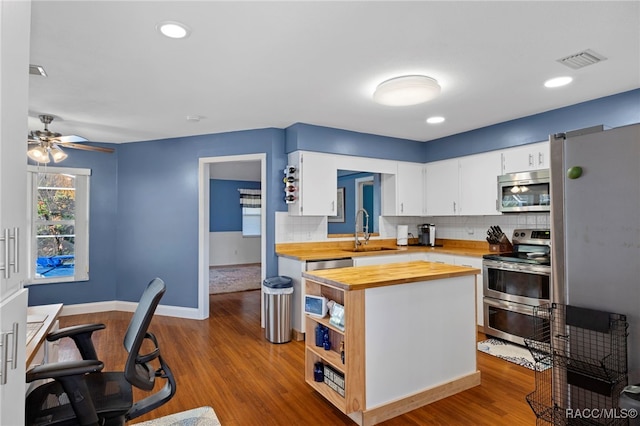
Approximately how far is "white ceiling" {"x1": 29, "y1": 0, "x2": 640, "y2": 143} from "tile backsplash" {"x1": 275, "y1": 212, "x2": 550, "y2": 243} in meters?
1.23

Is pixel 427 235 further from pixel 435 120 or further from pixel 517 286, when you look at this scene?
pixel 435 120

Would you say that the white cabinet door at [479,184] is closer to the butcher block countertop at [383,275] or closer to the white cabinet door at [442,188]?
the white cabinet door at [442,188]

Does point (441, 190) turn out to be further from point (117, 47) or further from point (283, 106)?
point (117, 47)

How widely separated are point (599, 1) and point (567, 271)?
1419 mm

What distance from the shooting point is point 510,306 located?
11.6ft

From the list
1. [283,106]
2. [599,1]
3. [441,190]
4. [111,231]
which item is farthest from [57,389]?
[441,190]

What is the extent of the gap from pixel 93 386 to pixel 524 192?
413cm

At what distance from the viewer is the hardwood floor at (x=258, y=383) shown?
2.29 m

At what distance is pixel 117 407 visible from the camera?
157 centimetres

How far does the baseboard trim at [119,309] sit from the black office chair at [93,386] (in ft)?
9.21

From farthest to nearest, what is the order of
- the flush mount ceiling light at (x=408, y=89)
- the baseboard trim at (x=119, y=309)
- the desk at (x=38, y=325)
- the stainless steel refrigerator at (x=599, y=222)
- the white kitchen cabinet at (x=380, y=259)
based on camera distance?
1. the baseboard trim at (x=119, y=309)
2. the white kitchen cabinet at (x=380, y=259)
3. the flush mount ceiling light at (x=408, y=89)
4. the desk at (x=38, y=325)
5. the stainless steel refrigerator at (x=599, y=222)

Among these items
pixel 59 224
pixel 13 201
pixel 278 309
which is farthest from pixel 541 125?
A: pixel 59 224

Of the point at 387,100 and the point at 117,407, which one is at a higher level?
the point at 387,100

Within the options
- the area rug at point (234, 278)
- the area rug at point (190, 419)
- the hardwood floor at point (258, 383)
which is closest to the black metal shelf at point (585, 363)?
the hardwood floor at point (258, 383)
